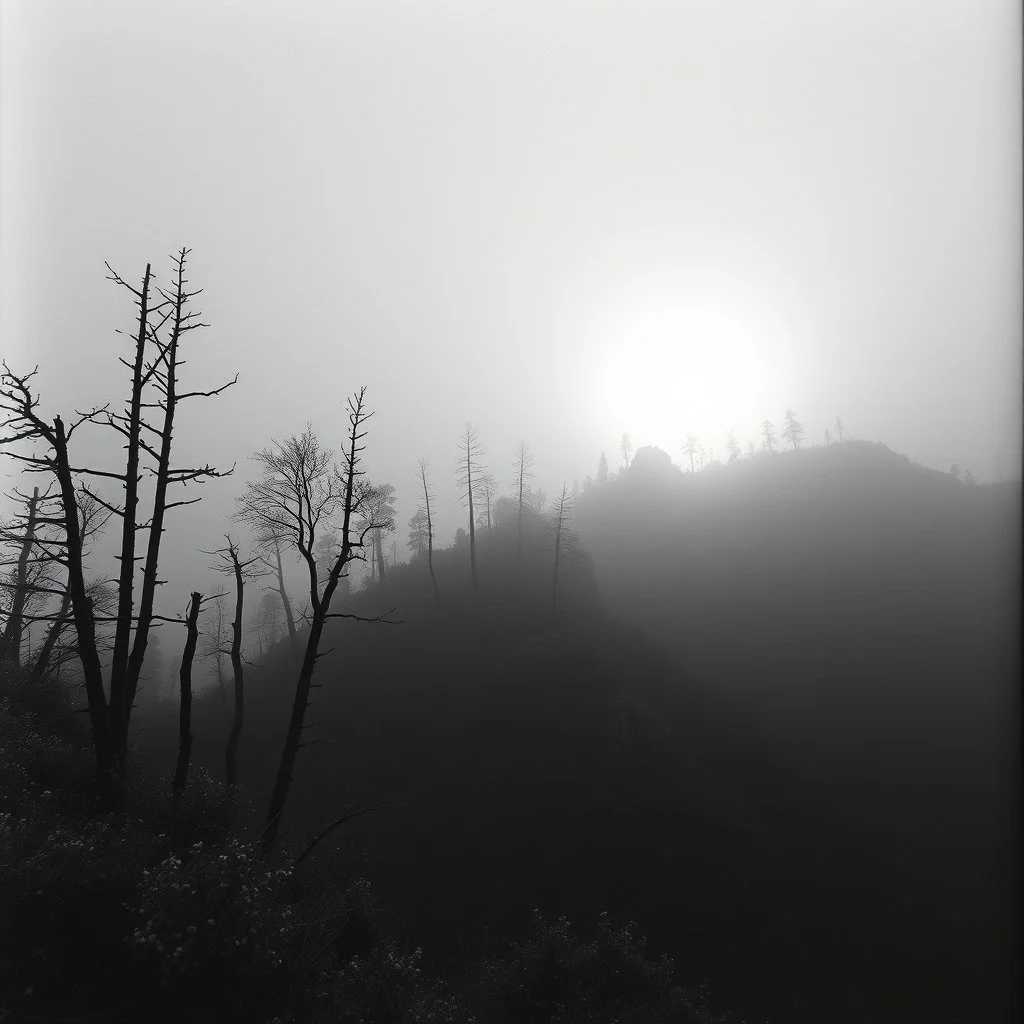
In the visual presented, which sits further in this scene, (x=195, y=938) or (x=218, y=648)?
(x=218, y=648)

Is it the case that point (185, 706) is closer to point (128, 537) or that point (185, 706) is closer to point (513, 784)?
point (128, 537)

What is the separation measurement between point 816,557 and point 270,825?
187ft

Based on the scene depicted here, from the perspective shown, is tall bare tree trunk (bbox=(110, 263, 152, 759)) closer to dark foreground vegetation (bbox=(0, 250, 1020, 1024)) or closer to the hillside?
dark foreground vegetation (bbox=(0, 250, 1020, 1024))

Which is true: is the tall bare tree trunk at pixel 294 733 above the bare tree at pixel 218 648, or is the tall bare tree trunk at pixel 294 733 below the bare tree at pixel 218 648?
above

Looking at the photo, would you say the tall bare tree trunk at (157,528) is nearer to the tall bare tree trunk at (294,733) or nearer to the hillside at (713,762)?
the tall bare tree trunk at (294,733)

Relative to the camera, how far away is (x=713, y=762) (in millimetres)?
24672

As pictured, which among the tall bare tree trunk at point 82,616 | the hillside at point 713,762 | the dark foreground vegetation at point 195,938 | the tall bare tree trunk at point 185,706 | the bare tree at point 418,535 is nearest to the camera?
the dark foreground vegetation at point 195,938

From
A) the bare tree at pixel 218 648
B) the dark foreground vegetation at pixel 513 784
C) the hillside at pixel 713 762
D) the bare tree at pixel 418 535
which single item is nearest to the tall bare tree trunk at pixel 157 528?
the dark foreground vegetation at pixel 513 784

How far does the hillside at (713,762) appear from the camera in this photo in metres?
15.8

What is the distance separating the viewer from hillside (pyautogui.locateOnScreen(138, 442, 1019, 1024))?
15828 mm

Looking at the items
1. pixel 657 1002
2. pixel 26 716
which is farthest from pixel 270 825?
pixel 657 1002

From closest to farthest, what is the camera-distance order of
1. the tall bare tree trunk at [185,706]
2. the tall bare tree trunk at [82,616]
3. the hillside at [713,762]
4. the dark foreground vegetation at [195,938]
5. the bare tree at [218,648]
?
1. the dark foreground vegetation at [195,938]
2. the tall bare tree trunk at [82,616]
3. the tall bare tree trunk at [185,706]
4. the hillside at [713,762]
5. the bare tree at [218,648]

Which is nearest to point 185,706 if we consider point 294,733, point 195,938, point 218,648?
point 294,733

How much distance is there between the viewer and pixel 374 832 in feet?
65.0
